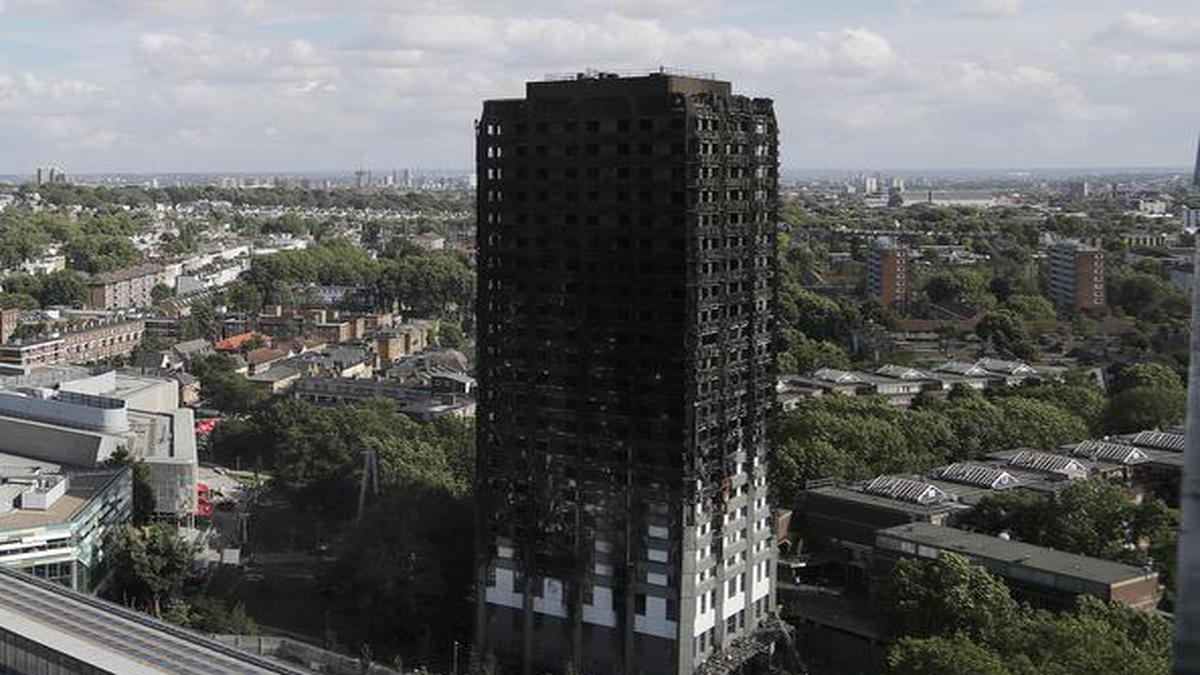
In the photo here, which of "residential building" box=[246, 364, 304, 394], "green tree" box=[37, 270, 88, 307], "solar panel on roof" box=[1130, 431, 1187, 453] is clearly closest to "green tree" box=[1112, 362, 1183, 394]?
"solar panel on roof" box=[1130, 431, 1187, 453]

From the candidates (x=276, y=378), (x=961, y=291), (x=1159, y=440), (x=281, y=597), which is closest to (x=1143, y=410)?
(x=1159, y=440)

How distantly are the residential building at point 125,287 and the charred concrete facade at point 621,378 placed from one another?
1872 inches

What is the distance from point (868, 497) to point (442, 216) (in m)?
103

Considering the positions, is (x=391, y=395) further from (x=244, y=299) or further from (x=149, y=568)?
(x=244, y=299)

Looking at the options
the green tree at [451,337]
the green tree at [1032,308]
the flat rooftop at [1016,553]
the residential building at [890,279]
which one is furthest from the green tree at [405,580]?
the residential building at [890,279]

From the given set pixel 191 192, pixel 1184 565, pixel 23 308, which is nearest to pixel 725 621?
pixel 1184 565

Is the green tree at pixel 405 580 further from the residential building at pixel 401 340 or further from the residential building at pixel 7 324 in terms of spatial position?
the residential building at pixel 7 324

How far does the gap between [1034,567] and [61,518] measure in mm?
16687

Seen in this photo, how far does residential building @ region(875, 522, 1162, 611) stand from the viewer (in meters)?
21.4

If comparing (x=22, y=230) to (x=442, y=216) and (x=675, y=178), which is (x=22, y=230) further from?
(x=675, y=178)

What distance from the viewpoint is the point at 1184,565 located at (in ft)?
14.3

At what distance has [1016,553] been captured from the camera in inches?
907

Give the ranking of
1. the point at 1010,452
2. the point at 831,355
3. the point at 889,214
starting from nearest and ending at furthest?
the point at 1010,452, the point at 831,355, the point at 889,214

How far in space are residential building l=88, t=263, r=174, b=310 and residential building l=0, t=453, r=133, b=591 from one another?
3902 centimetres
